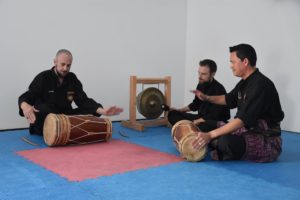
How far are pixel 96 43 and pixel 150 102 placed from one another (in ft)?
3.94

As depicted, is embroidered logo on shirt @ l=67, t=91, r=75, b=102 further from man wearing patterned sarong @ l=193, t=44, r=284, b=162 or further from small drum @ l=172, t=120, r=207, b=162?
man wearing patterned sarong @ l=193, t=44, r=284, b=162

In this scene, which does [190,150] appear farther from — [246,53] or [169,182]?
[246,53]

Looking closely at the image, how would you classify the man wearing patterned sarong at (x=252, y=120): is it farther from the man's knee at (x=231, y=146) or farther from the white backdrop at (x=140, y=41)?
the white backdrop at (x=140, y=41)

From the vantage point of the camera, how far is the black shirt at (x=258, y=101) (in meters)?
3.14

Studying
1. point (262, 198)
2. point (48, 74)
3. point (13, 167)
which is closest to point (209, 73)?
point (48, 74)

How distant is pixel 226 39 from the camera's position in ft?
19.1

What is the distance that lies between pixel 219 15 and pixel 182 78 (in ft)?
4.25

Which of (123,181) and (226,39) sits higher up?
(226,39)

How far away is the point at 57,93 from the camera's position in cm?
421

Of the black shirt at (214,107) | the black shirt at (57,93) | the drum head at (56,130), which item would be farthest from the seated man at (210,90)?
the drum head at (56,130)

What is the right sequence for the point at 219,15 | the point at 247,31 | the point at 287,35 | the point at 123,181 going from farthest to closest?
1. the point at 219,15
2. the point at 247,31
3. the point at 287,35
4. the point at 123,181

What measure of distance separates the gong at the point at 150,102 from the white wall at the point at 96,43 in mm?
730

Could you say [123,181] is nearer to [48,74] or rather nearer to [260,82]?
[260,82]

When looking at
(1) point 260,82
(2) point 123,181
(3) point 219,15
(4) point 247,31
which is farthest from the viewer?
(3) point 219,15
